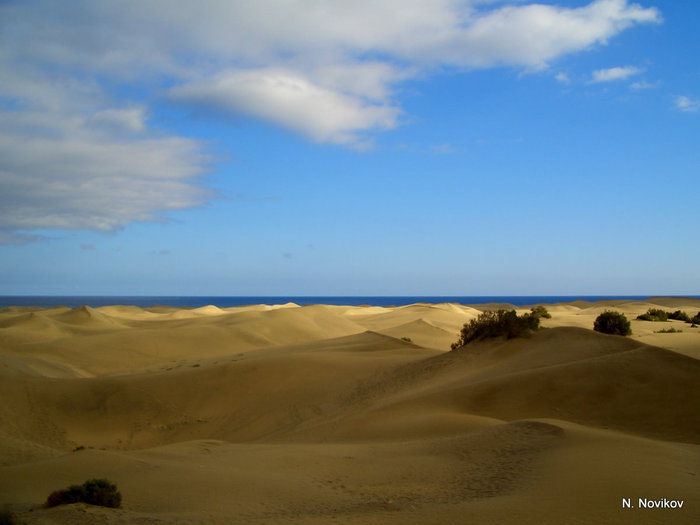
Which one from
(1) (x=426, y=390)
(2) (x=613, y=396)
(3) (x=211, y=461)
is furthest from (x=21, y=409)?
(2) (x=613, y=396)

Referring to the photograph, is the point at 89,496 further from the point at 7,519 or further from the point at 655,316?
the point at 655,316

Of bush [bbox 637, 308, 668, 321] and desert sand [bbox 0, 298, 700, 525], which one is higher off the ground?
bush [bbox 637, 308, 668, 321]

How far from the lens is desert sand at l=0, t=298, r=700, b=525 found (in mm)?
5902

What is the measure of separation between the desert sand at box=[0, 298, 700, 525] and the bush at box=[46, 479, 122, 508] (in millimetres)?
161

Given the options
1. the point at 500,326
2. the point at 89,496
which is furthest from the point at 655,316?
the point at 89,496

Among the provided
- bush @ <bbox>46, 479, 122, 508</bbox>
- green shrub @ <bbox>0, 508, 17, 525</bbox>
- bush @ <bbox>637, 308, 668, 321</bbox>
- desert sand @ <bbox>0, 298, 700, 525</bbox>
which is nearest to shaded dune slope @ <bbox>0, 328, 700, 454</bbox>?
desert sand @ <bbox>0, 298, 700, 525</bbox>

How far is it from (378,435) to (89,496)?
605cm

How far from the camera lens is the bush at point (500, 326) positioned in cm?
1777

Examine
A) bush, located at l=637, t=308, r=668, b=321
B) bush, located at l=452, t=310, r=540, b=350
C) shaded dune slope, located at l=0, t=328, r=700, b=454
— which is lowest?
shaded dune slope, located at l=0, t=328, r=700, b=454

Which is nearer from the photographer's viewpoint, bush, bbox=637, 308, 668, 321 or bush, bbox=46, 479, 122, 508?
bush, bbox=46, 479, 122, 508

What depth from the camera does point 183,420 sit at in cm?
1588

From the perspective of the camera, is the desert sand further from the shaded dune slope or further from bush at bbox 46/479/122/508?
bush at bbox 46/479/122/508

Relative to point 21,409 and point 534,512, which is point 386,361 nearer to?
point 21,409

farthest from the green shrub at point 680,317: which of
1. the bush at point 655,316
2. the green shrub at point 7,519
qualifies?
the green shrub at point 7,519
